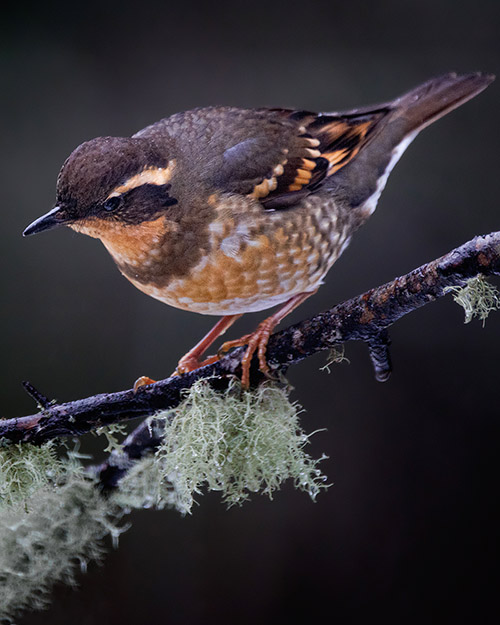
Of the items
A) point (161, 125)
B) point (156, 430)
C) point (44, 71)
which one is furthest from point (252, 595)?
point (44, 71)

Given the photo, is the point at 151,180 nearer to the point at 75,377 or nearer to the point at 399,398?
the point at 75,377

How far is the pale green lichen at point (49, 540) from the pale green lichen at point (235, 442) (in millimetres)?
304

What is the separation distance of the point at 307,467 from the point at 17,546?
66 cm

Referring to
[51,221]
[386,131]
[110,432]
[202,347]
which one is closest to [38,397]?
[110,432]

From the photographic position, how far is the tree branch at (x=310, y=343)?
930 mm

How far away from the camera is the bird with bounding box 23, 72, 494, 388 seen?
42.7 inches

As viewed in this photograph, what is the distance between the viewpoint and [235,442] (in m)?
1.14

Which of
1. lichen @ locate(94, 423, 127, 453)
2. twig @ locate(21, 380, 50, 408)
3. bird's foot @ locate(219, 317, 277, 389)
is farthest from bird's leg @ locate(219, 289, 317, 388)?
twig @ locate(21, 380, 50, 408)

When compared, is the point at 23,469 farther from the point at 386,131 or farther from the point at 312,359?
the point at 386,131

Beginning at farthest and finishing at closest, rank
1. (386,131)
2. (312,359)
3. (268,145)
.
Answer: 1. (312,359)
2. (386,131)
3. (268,145)

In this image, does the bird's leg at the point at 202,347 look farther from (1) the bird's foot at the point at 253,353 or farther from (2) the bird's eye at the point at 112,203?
(2) the bird's eye at the point at 112,203

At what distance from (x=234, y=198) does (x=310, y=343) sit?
0.32 m

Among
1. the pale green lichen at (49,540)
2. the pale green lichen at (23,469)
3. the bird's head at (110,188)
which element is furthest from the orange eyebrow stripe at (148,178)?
the pale green lichen at (49,540)

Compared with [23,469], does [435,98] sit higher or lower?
higher
